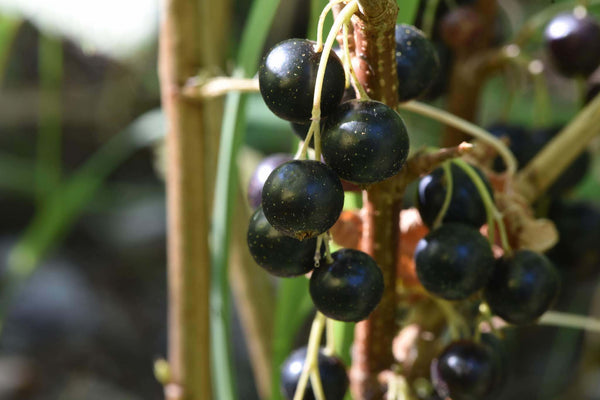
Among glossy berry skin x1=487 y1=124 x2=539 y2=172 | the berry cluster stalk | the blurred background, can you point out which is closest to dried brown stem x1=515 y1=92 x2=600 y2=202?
glossy berry skin x1=487 y1=124 x2=539 y2=172

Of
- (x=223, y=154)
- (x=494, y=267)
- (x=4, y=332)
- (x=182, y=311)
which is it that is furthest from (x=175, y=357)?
(x=4, y=332)

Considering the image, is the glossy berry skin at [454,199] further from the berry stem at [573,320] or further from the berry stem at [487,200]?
the berry stem at [573,320]

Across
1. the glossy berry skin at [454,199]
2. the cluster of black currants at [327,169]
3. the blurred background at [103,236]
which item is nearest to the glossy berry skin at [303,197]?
the cluster of black currants at [327,169]

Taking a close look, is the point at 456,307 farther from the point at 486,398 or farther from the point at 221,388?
the point at 221,388

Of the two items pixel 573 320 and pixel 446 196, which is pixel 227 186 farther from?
pixel 573 320

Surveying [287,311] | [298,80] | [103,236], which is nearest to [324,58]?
[298,80]
